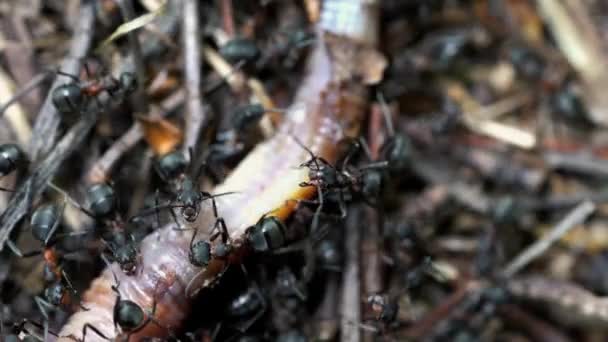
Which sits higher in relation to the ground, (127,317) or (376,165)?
(376,165)

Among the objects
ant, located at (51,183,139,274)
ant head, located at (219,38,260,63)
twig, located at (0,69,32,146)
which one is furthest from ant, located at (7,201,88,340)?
ant head, located at (219,38,260,63)

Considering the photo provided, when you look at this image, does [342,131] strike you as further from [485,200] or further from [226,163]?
[485,200]

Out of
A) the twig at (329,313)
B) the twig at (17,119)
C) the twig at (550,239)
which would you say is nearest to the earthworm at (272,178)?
the twig at (329,313)

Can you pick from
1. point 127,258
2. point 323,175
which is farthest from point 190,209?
point 323,175

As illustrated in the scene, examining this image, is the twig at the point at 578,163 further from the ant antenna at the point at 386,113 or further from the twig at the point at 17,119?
the twig at the point at 17,119

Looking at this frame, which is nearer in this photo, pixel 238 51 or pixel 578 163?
pixel 238 51

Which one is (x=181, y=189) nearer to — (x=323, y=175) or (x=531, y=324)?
(x=323, y=175)

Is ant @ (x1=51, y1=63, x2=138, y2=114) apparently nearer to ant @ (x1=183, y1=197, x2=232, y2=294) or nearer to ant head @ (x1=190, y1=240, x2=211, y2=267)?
ant @ (x1=183, y1=197, x2=232, y2=294)
